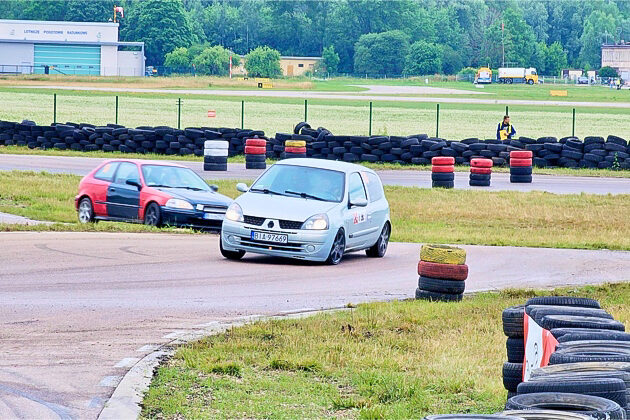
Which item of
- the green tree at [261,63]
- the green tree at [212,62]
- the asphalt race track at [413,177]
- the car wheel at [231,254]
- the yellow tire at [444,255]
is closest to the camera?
the yellow tire at [444,255]

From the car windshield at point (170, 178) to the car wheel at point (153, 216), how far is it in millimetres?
514

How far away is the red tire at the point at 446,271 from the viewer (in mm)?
12984

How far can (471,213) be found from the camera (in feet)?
80.4

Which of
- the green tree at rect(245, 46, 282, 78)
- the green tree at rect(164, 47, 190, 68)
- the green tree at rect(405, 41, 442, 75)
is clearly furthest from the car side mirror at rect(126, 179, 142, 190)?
the green tree at rect(405, 41, 442, 75)

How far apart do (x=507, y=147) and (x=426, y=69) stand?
400ft

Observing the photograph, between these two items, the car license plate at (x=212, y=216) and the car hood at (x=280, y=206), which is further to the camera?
the car license plate at (x=212, y=216)

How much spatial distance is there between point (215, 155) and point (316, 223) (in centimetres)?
1712

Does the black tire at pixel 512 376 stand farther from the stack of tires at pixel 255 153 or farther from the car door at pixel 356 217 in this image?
the stack of tires at pixel 255 153

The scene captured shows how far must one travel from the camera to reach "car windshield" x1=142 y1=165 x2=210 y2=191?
794 inches

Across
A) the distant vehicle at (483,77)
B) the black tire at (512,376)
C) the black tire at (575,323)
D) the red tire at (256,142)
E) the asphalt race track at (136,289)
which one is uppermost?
the distant vehicle at (483,77)

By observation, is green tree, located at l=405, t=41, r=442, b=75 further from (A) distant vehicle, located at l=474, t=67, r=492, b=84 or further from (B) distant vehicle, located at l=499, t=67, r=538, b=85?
(A) distant vehicle, located at l=474, t=67, r=492, b=84

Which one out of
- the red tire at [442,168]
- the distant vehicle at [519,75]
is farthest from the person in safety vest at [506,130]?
the distant vehicle at [519,75]

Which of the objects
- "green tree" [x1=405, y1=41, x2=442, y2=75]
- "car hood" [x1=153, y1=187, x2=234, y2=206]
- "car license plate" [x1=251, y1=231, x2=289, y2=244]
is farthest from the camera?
"green tree" [x1=405, y1=41, x2=442, y2=75]

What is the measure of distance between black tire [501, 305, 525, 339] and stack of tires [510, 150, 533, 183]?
24124 mm
